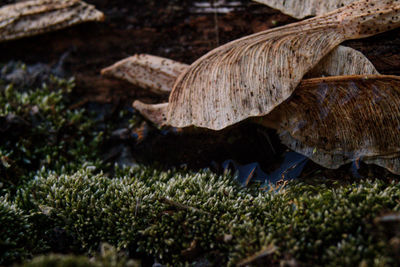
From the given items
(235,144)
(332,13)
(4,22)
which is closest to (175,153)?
(235,144)

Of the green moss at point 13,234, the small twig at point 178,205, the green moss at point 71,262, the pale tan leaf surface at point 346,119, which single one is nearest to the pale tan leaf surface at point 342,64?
the pale tan leaf surface at point 346,119

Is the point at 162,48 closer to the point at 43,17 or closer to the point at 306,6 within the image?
the point at 43,17

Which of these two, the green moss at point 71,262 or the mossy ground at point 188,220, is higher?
the green moss at point 71,262

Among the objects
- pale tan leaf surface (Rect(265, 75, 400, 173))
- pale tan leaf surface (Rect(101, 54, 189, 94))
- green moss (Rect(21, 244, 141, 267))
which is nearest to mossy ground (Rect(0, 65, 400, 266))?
green moss (Rect(21, 244, 141, 267))

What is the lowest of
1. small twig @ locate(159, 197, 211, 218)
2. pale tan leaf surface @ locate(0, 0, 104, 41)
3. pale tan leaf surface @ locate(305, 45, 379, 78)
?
small twig @ locate(159, 197, 211, 218)

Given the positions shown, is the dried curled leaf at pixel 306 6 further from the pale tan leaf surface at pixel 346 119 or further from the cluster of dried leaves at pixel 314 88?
the pale tan leaf surface at pixel 346 119

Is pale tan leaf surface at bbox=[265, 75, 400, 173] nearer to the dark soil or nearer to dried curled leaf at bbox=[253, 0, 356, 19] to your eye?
the dark soil
